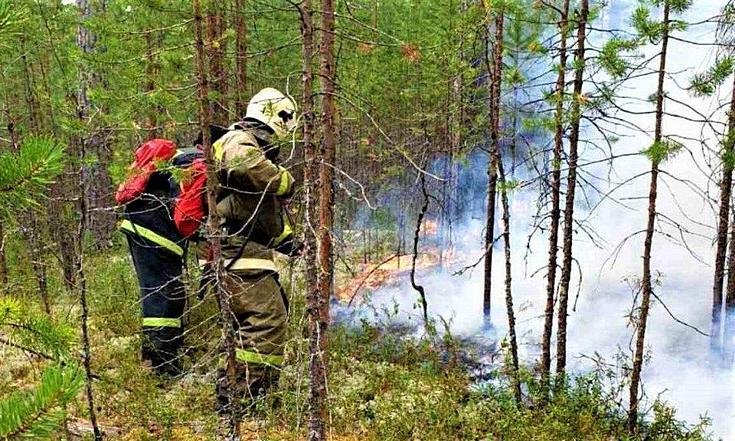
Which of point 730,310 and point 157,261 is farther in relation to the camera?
point 730,310

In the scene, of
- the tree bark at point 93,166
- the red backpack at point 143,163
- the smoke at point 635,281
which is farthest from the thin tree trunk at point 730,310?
the tree bark at point 93,166

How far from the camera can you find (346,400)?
247 inches

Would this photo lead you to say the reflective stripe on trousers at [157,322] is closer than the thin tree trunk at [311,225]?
No

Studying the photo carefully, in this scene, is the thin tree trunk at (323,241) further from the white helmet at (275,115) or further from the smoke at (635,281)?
the smoke at (635,281)

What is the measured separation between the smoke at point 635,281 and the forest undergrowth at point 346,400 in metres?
1.07

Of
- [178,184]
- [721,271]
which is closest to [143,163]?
[178,184]

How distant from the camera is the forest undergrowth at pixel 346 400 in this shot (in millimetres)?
5371

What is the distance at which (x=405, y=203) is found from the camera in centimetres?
1856

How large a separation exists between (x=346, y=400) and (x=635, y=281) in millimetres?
5613

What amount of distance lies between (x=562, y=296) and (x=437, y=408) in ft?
6.83

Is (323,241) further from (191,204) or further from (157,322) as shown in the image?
(157,322)

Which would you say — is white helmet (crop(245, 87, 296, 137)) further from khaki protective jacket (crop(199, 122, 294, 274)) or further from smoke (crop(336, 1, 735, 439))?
smoke (crop(336, 1, 735, 439))

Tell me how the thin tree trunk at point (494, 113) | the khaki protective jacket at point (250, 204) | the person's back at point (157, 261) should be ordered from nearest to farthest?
the khaki protective jacket at point (250, 204) < the person's back at point (157, 261) < the thin tree trunk at point (494, 113)

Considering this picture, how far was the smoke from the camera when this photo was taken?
8562 mm
